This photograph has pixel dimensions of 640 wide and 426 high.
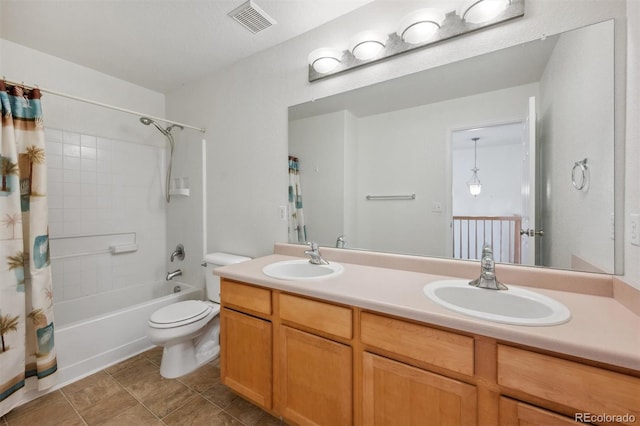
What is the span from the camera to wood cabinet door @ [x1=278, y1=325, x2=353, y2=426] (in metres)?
1.12

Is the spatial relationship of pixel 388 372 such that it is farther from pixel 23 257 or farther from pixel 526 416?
pixel 23 257

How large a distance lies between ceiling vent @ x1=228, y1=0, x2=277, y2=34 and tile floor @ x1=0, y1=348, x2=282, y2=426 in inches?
96.0

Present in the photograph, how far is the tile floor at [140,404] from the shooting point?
4.79 ft

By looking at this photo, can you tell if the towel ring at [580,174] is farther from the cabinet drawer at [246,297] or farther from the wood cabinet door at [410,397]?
the cabinet drawer at [246,297]

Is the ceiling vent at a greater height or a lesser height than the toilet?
greater

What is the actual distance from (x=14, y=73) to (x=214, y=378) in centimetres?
276

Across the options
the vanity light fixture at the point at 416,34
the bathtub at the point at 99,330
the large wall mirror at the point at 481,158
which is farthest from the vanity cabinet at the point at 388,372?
the vanity light fixture at the point at 416,34

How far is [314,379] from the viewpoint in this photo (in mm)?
1209

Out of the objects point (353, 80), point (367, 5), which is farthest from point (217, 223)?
point (367, 5)

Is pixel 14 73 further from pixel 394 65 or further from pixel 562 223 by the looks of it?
pixel 562 223

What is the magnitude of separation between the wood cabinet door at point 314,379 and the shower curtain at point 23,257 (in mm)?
1551

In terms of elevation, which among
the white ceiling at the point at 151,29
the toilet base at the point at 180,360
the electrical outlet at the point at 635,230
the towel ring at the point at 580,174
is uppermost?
the white ceiling at the point at 151,29

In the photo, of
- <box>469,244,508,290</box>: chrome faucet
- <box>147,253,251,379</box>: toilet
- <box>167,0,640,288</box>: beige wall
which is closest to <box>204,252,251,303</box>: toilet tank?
<box>147,253,251,379</box>: toilet

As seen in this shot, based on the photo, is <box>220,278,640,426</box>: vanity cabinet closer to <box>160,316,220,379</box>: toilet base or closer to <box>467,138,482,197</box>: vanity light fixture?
<box>160,316,220,379</box>: toilet base
